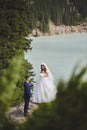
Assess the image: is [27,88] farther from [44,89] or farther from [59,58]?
[59,58]

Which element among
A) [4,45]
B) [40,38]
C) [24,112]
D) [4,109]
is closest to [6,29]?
[4,45]

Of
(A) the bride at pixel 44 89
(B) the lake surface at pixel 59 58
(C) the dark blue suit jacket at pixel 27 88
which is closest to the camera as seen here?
(B) the lake surface at pixel 59 58

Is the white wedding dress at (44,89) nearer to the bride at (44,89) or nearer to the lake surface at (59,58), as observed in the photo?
the bride at (44,89)

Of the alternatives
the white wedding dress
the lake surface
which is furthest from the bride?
the lake surface

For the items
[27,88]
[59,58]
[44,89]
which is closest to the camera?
[27,88]

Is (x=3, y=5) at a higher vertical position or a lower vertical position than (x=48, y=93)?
higher

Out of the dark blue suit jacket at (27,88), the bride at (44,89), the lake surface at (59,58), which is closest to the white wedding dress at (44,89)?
the bride at (44,89)

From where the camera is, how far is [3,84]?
365 cm

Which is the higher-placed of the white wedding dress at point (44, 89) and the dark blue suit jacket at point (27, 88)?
the dark blue suit jacket at point (27, 88)

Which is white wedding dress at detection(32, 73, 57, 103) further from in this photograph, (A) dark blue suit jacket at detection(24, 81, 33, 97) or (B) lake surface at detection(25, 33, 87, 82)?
(A) dark blue suit jacket at detection(24, 81, 33, 97)

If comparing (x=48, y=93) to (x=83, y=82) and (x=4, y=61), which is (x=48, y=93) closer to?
(x=4, y=61)

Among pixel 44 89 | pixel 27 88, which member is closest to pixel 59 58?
pixel 44 89

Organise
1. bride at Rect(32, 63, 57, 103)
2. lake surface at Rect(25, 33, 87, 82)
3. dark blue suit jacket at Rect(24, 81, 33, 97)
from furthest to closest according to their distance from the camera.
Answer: bride at Rect(32, 63, 57, 103) → dark blue suit jacket at Rect(24, 81, 33, 97) → lake surface at Rect(25, 33, 87, 82)

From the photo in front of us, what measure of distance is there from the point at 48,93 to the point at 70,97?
1608cm
